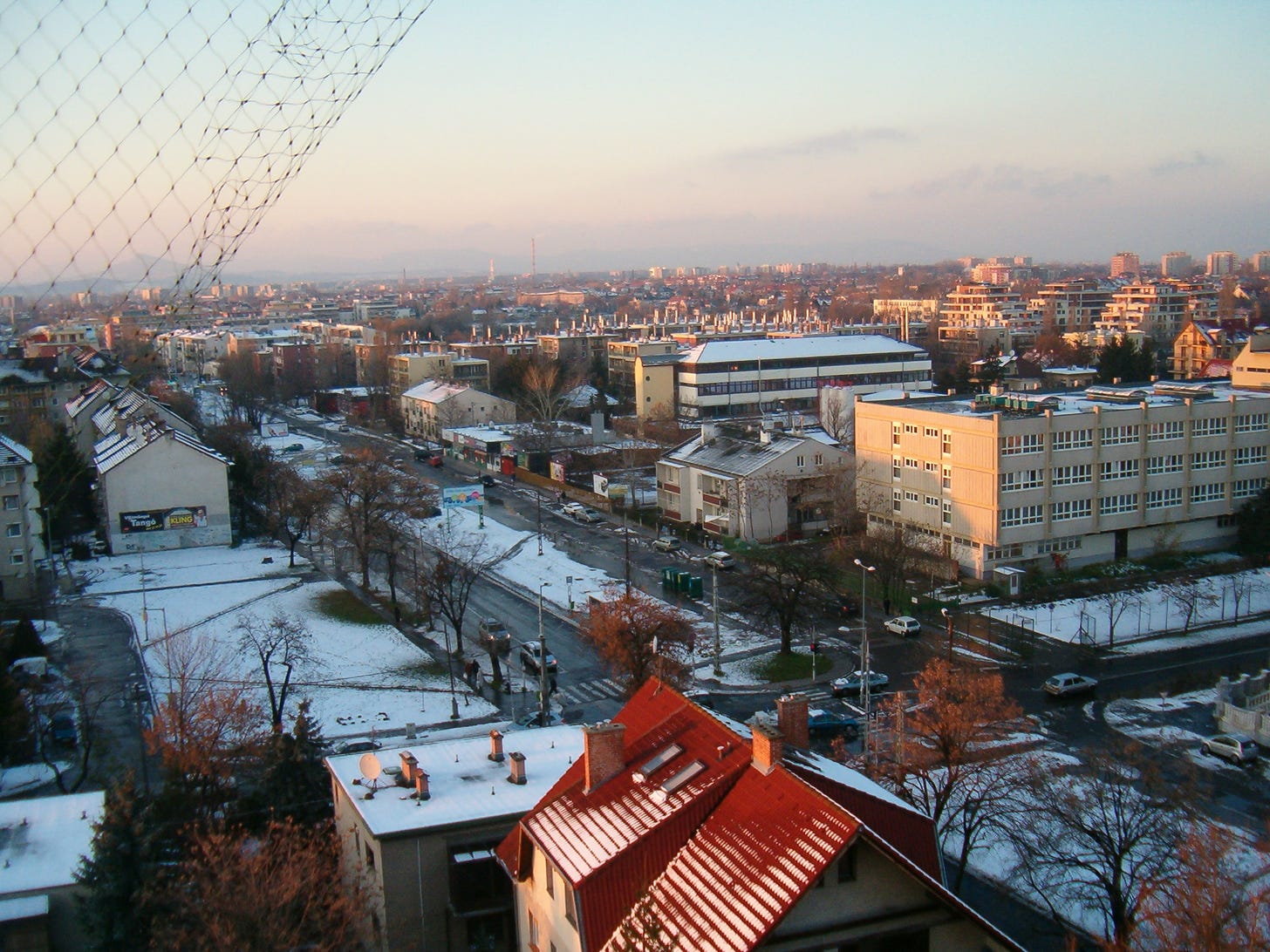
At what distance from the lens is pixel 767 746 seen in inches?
260

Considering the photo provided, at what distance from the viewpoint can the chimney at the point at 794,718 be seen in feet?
25.2

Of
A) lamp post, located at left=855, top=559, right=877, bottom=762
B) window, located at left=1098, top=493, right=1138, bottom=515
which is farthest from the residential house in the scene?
window, located at left=1098, top=493, right=1138, bottom=515

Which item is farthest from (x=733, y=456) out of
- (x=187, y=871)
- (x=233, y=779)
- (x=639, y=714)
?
(x=187, y=871)

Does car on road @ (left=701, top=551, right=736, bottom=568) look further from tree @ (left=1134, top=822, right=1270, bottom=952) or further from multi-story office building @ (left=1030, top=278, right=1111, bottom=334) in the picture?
multi-story office building @ (left=1030, top=278, right=1111, bottom=334)

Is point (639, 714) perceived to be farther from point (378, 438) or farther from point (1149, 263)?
point (1149, 263)

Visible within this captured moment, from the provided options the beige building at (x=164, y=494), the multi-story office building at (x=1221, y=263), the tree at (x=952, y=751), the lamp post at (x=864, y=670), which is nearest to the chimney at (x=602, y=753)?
the tree at (x=952, y=751)

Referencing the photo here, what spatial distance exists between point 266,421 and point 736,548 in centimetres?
2571

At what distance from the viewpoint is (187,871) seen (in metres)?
7.38

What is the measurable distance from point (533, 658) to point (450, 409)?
22793 millimetres

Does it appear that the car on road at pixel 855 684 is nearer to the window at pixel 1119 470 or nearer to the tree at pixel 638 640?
the tree at pixel 638 640

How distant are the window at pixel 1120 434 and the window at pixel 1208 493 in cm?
175

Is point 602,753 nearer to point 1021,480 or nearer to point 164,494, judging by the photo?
point 1021,480

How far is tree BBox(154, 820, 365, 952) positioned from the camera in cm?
624

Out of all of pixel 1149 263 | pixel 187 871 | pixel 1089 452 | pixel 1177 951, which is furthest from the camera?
pixel 1149 263
